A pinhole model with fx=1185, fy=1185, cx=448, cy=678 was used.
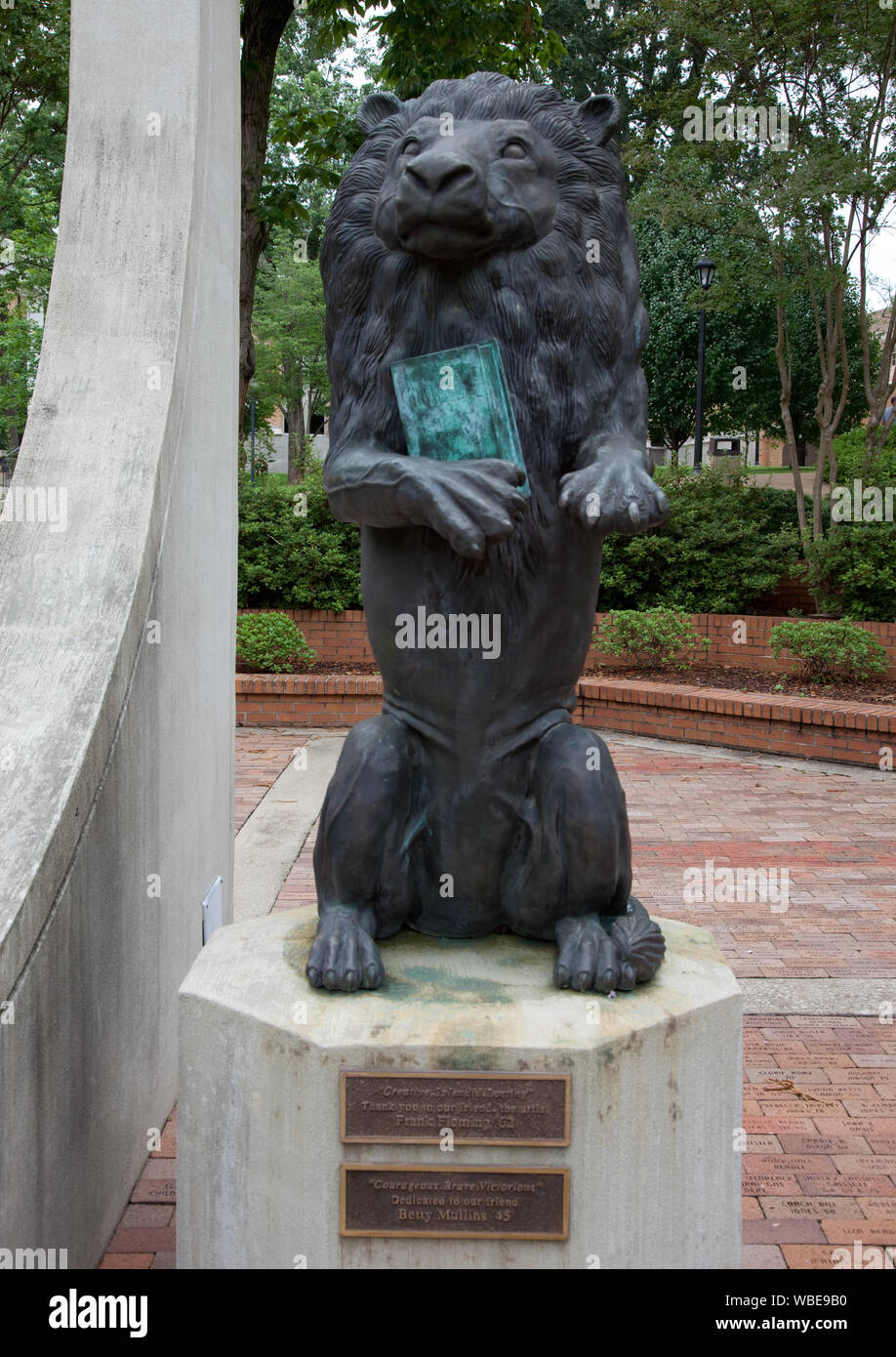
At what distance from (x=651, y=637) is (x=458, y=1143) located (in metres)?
8.66

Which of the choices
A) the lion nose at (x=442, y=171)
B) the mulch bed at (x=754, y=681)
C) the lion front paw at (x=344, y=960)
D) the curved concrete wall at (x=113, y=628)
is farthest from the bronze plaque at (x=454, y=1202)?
the mulch bed at (x=754, y=681)

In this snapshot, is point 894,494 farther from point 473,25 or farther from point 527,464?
point 527,464

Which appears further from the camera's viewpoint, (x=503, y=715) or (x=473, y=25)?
(x=473, y=25)

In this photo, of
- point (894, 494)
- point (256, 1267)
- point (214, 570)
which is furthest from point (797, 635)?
point (256, 1267)

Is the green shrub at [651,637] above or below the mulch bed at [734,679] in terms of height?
above

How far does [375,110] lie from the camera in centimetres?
271

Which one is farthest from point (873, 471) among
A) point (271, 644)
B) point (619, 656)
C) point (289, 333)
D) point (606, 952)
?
point (289, 333)

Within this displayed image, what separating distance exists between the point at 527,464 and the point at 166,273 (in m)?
1.44

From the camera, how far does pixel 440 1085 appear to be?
2316mm

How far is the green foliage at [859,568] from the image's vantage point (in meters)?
10.5

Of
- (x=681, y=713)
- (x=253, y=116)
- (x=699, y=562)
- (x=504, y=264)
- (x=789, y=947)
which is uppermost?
(x=253, y=116)

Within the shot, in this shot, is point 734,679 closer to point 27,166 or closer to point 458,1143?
point 458,1143

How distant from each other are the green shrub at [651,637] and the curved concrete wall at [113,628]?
7073 mm

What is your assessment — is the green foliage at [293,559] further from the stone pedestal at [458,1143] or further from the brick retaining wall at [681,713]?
the stone pedestal at [458,1143]
